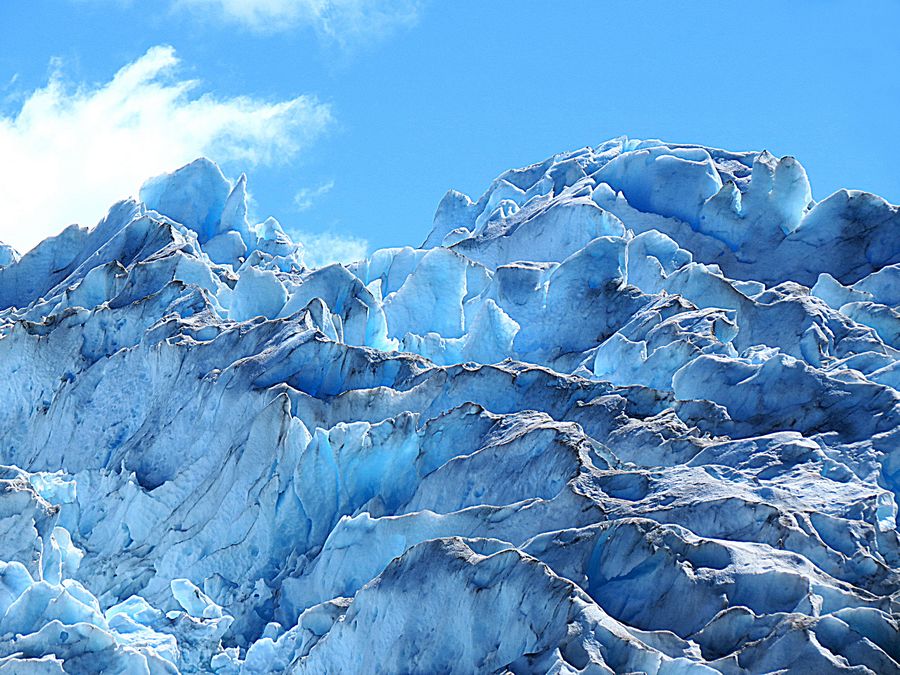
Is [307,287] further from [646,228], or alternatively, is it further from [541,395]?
[646,228]

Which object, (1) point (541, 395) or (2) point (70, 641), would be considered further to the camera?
(1) point (541, 395)

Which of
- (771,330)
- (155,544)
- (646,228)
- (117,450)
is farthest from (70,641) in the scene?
(646,228)

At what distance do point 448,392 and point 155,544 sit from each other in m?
4.49

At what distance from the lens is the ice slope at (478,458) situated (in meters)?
13.8

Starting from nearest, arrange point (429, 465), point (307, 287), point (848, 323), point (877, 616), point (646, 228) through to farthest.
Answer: point (877, 616) < point (429, 465) < point (848, 323) < point (307, 287) < point (646, 228)

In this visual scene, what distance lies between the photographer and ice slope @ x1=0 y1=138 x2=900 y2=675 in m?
13.8

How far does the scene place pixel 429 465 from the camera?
59.5ft

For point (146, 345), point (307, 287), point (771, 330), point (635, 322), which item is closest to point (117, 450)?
point (146, 345)

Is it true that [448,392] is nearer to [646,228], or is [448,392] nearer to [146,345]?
[146,345]

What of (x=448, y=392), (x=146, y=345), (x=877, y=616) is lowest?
(x=877, y=616)

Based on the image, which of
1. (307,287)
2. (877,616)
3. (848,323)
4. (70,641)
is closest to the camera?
(877,616)

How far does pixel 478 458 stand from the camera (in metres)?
17.3

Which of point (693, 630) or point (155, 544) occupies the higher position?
point (155, 544)

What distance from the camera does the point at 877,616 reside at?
1270 cm
